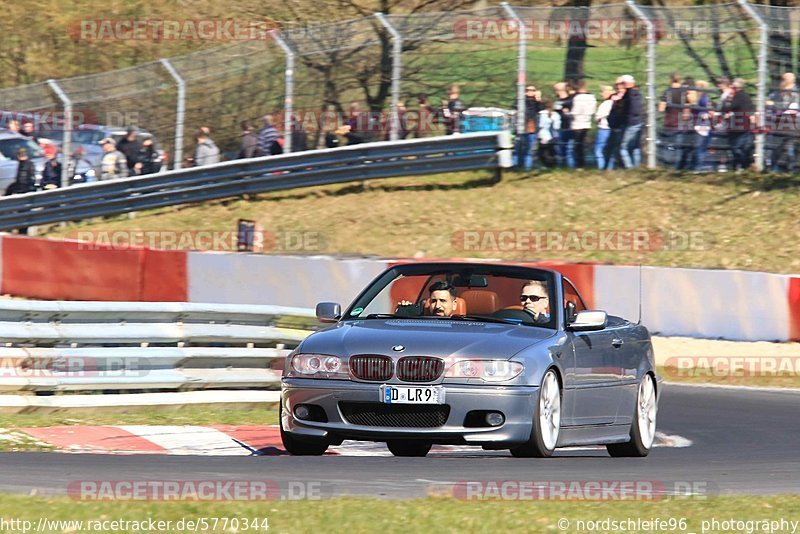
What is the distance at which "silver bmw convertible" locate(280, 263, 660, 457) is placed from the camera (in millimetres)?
8336

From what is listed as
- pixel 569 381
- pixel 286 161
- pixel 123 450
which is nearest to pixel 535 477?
pixel 569 381

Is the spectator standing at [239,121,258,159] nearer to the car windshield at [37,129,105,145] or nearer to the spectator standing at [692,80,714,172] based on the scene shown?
the car windshield at [37,129,105,145]

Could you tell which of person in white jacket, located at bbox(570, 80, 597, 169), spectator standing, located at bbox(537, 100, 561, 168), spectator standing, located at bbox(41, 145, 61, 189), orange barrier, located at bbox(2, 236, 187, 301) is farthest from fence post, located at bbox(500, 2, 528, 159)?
spectator standing, located at bbox(41, 145, 61, 189)

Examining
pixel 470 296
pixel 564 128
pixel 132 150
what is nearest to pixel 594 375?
pixel 470 296

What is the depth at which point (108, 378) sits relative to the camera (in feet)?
35.8

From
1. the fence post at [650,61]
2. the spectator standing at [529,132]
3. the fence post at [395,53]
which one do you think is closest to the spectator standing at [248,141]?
the fence post at [395,53]

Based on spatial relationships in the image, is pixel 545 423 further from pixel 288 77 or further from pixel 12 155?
pixel 12 155

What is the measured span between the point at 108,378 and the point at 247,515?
534 cm

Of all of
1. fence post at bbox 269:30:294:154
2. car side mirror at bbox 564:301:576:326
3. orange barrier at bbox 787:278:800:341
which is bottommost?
orange barrier at bbox 787:278:800:341

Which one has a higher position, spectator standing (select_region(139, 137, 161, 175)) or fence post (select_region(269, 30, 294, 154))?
fence post (select_region(269, 30, 294, 154))

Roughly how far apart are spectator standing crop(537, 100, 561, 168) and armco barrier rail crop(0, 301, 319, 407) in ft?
36.0

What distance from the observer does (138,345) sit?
12109 millimetres

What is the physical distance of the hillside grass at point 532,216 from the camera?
21656 mm

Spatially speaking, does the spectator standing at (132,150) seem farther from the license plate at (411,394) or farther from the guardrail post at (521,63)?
the license plate at (411,394)
